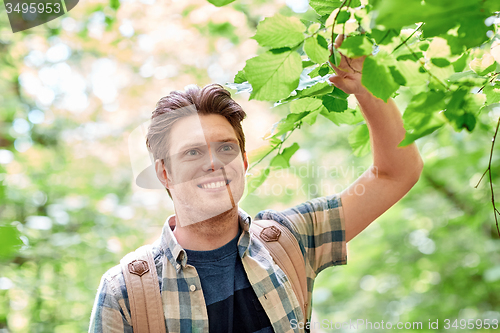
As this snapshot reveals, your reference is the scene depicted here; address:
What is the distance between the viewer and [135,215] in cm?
411

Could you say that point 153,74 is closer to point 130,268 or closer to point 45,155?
point 45,155

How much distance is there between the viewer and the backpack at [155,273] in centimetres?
87

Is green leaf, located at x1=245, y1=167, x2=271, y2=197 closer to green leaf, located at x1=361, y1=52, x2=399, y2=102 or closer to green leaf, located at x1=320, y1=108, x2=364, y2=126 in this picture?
green leaf, located at x1=320, y1=108, x2=364, y2=126

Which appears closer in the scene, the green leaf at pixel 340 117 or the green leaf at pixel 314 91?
the green leaf at pixel 314 91

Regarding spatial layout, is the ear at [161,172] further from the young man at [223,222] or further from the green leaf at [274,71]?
the green leaf at [274,71]

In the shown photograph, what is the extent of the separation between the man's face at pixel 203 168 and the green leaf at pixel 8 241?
2.37 feet

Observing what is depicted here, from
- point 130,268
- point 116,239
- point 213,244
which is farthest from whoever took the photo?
point 116,239

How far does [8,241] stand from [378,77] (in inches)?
16.4

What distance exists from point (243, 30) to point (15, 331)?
144 inches

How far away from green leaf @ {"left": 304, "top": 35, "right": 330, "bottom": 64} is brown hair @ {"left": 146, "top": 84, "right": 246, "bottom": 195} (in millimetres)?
592

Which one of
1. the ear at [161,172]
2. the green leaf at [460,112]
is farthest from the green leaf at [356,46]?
the ear at [161,172]

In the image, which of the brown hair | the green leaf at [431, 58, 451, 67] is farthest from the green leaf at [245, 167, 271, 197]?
the green leaf at [431, 58, 451, 67]

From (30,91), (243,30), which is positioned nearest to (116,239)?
(30,91)

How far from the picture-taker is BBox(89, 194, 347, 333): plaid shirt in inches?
34.3
